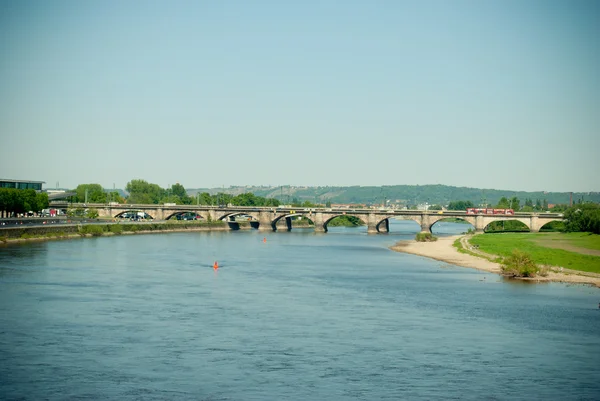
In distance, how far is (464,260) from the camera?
110 metres

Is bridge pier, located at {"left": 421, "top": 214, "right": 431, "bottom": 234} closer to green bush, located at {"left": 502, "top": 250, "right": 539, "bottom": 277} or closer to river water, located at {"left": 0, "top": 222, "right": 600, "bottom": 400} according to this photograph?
green bush, located at {"left": 502, "top": 250, "right": 539, "bottom": 277}

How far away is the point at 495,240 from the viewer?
474 ft

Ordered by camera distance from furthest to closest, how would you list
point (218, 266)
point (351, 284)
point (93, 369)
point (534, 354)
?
point (218, 266) → point (351, 284) → point (534, 354) → point (93, 369)

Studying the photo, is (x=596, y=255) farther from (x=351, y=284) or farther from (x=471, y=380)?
(x=471, y=380)

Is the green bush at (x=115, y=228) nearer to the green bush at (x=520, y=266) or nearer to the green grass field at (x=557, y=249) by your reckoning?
the green grass field at (x=557, y=249)

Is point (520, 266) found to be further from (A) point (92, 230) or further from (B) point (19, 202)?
(B) point (19, 202)

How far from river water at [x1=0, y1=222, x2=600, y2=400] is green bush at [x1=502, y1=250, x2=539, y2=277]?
230cm

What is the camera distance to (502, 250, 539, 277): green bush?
85125mm

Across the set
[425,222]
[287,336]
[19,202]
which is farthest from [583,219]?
[287,336]

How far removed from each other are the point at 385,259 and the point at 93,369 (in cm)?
7750

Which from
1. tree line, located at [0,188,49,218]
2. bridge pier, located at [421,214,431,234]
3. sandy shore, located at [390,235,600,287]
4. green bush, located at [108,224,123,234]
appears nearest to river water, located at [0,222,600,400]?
sandy shore, located at [390,235,600,287]

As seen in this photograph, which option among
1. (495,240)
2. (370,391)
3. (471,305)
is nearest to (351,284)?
(471,305)

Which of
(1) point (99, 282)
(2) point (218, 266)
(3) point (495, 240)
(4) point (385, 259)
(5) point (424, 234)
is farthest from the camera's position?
(5) point (424, 234)

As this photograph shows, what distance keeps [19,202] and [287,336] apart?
131 metres
